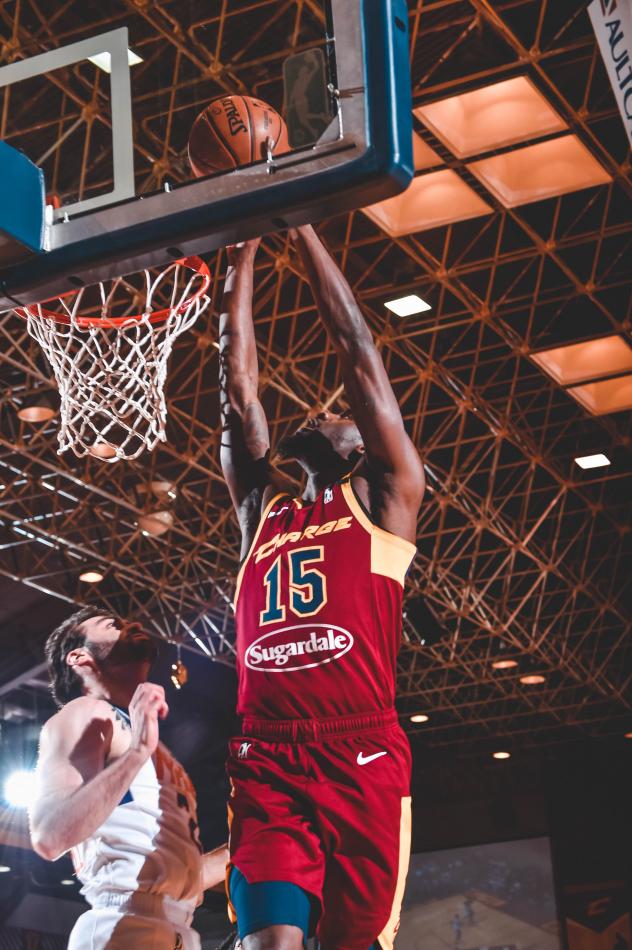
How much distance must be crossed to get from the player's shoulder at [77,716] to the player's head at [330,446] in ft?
4.04

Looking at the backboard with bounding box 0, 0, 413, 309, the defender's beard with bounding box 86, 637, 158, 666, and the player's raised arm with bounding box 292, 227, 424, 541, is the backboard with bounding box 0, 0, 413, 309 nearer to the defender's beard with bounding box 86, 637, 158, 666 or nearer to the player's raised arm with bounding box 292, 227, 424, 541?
the player's raised arm with bounding box 292, 227, 424, 541

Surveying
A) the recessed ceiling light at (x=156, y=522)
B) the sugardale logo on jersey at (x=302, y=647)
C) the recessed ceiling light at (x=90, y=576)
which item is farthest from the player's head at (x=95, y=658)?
the recessed ceiling light at (x=90, y=576)

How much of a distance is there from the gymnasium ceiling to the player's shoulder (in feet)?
16.9

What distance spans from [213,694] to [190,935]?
51.6ft

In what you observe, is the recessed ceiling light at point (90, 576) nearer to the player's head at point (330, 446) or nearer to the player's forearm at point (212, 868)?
the player's forearm at point (212, 868)

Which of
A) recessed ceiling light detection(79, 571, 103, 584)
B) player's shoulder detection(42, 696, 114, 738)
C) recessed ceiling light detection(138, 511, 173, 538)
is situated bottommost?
player's shoulder detection(42, 696, 114, 738)

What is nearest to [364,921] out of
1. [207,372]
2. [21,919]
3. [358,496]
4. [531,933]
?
[358,496]

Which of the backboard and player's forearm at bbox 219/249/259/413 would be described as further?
player's forearm at bbox 219/249/259/413

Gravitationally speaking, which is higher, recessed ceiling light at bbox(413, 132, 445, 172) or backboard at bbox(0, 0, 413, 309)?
recessed ceiling light at bbox(413, 132, 445, 172)

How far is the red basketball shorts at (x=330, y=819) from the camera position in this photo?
3609 millimetres

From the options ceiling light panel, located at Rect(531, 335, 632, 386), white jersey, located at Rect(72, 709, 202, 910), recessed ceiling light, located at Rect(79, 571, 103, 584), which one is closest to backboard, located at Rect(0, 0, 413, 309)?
white jersey, located at Rect(72, 709, 202, 910)

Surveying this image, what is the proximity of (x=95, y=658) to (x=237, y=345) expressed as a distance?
55.5 inches

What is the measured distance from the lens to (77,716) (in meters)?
4.75

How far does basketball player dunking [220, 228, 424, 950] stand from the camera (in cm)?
362
